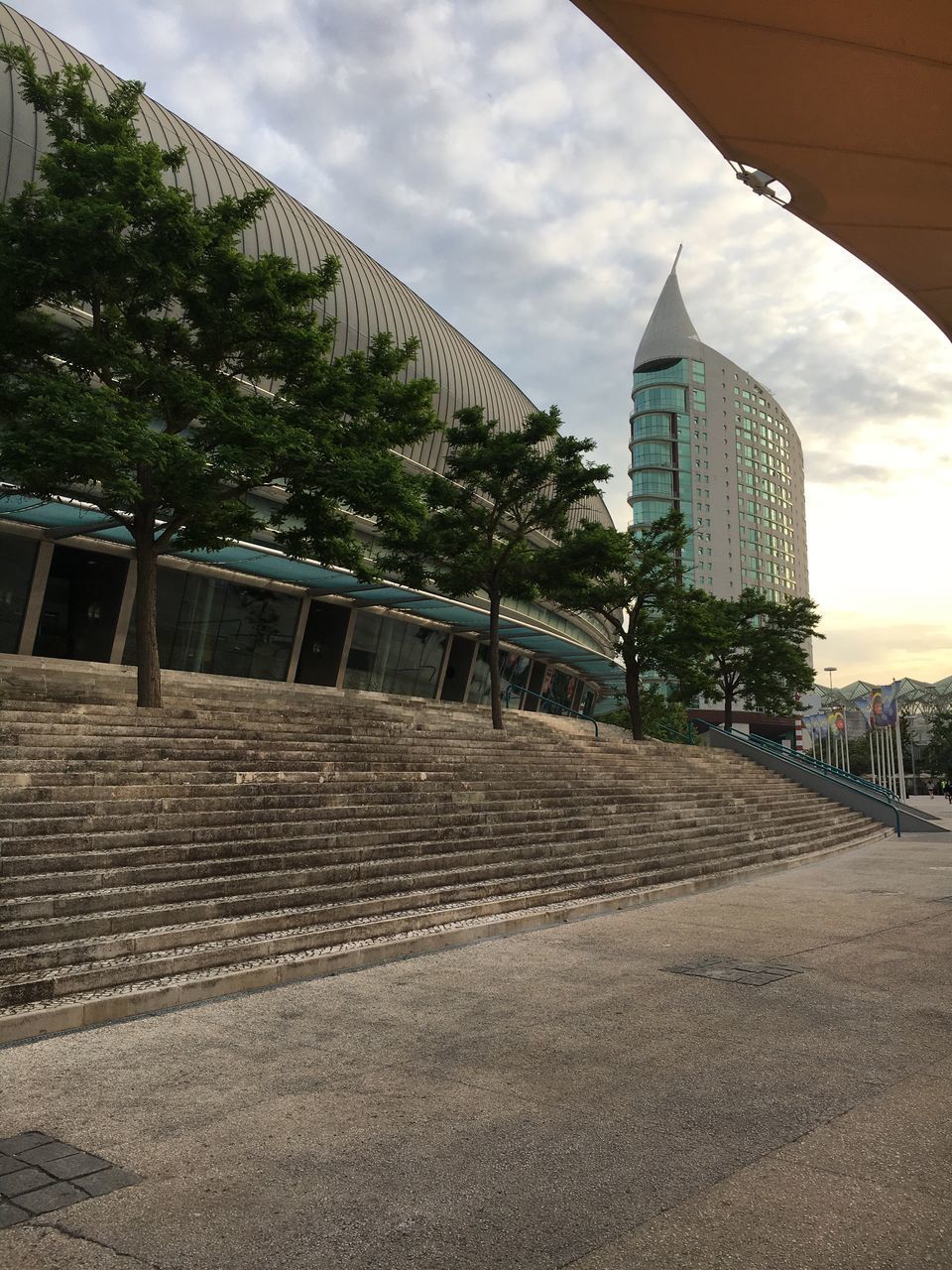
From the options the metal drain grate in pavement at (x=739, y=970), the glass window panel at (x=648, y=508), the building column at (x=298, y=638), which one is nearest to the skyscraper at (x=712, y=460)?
the glass window panel at (x=648, y=508)

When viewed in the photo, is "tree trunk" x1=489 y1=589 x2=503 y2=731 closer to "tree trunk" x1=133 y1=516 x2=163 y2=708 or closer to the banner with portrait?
"tree trunk" x1=133 y1=516 x2=163 y2=708

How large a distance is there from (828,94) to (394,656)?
3031cm

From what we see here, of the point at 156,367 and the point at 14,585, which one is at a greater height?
the point at 156,367

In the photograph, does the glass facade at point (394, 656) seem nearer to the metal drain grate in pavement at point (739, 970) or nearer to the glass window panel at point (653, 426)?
the metal drain grate in pavement at point (739, 970)

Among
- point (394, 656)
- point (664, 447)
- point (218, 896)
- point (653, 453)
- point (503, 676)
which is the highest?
point (664, 447)

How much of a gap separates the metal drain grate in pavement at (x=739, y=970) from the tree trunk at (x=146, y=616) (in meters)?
10.8

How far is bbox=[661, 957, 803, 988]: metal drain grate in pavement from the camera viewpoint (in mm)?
8016

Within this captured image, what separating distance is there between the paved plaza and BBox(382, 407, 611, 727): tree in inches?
680

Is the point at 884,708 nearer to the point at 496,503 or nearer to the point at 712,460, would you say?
the point at 496,503

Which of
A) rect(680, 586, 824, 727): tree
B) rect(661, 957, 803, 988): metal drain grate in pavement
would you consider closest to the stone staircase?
rect(661, 957, 803, 988): metal drain grate in pavement

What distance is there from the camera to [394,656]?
110ft

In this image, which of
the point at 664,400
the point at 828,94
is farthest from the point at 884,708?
the point at 664,400

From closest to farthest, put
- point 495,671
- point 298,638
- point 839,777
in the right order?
point 495,671, point 298,638, point 839,777

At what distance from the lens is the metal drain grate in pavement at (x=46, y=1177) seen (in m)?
3.75
